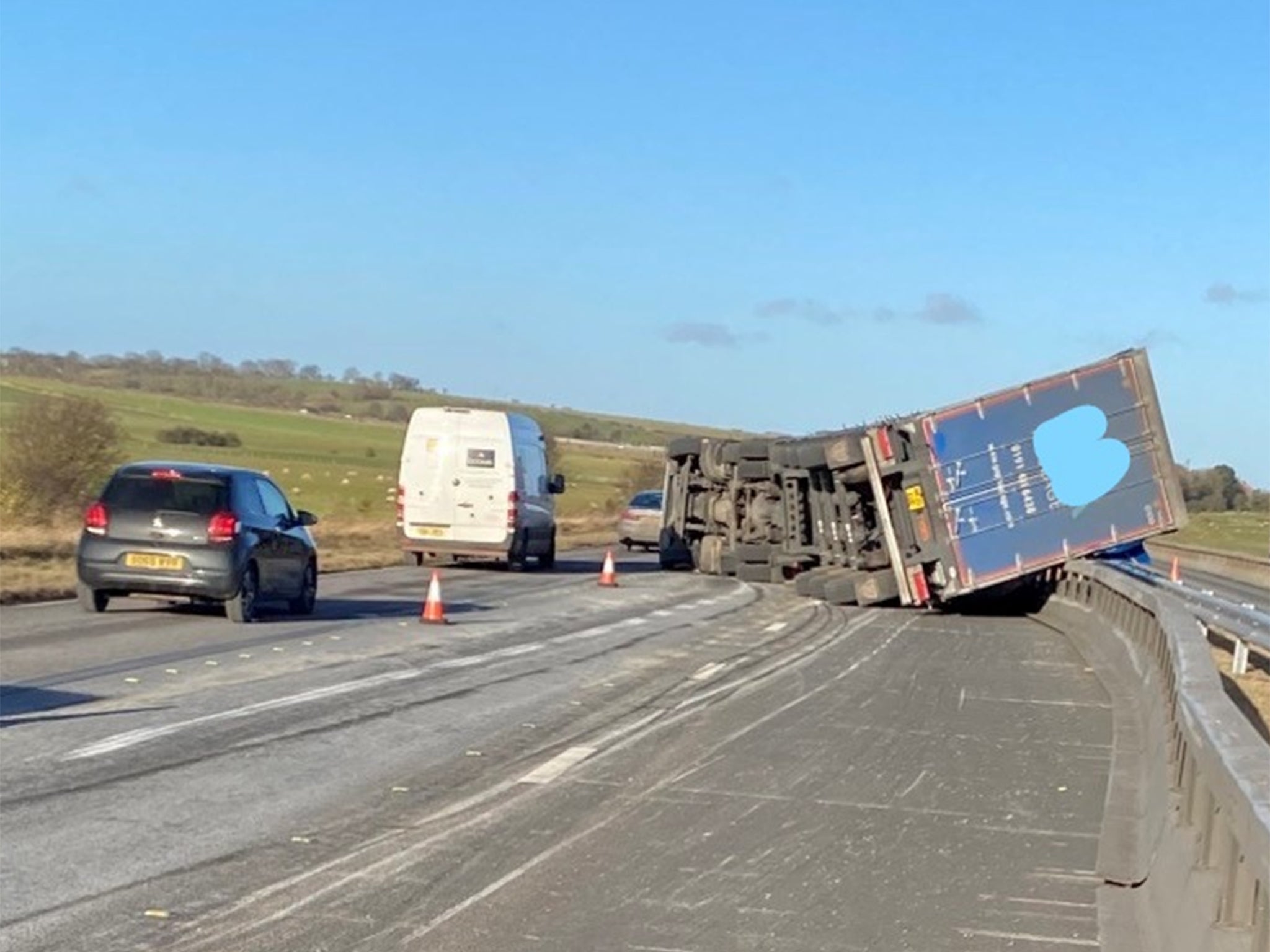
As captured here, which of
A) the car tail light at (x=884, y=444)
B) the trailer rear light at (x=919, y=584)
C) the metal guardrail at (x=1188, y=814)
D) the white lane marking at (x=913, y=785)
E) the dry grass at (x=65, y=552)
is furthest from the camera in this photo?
the car tail light at (x=884, y=444)

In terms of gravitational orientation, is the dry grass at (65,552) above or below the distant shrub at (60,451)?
below

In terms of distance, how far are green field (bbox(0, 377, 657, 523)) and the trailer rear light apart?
23374 mm

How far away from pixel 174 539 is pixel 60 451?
23.1 m

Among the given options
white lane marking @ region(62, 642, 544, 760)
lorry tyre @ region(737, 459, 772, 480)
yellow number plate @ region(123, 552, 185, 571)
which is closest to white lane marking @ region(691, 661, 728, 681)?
white lane marking @ region(62, 642, 544, 760)

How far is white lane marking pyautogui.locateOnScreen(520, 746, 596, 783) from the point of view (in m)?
10.6

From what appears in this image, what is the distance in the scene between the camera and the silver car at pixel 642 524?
1818 inches

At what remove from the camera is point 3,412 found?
43.1 m

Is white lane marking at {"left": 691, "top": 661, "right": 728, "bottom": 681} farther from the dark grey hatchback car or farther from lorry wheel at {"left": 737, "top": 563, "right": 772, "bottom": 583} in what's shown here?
lorry wheel at {"left": 737, "top": 563, "right": 772, "bottom": 583}

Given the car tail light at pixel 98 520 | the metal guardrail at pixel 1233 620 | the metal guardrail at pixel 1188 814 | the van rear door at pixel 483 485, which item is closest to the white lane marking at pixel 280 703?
the car tail light at pixel 98 520

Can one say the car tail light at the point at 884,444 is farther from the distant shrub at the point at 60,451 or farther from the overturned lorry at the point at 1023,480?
the distant shrub at the point at 60,451

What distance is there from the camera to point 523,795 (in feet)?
33.1

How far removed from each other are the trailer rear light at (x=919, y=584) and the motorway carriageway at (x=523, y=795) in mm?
6465

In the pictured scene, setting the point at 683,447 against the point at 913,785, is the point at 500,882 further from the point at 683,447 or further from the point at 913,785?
the point at 683,447

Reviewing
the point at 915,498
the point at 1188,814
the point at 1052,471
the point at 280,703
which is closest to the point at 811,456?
the point at 915,498
